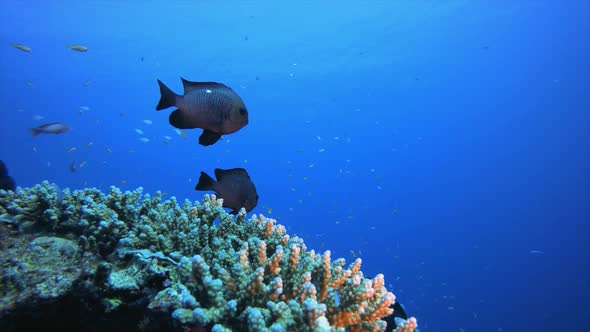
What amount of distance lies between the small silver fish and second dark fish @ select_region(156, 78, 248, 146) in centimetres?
747

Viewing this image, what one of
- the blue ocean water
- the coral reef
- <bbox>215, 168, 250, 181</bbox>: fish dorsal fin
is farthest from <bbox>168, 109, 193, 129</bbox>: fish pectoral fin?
the blue ocean water

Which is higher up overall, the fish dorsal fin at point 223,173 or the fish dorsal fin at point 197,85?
the fish dorsal fin at point 197,85

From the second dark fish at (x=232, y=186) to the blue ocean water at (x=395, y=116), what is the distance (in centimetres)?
3528

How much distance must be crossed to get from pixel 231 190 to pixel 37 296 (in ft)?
6.43

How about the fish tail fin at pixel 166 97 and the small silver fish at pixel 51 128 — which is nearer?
the fish tail fin at pixel 166 97

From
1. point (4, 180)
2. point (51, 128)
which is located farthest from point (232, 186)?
point (51, 128)

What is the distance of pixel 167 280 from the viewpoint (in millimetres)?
2512

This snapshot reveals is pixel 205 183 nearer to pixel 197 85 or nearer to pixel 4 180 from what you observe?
pixel 197 85

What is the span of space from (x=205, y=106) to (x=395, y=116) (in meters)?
76.8

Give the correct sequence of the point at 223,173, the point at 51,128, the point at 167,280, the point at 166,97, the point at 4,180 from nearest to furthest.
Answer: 1. the point at 167,280
2. the point at 166,97
3. the point at 223,173
4. the point at 4,180
5. the point at 51,128

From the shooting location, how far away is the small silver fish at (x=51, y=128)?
846 centimetres

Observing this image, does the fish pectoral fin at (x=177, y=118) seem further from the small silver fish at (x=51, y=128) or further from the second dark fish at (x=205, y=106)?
the small silver fish at (x=51, y=128)

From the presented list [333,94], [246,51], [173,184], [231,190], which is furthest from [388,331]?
[173,184]

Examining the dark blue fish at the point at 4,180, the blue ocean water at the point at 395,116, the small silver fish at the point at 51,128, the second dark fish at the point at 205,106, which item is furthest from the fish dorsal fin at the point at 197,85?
the blue ocean water at the point at 395,116
